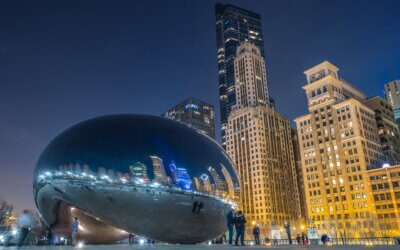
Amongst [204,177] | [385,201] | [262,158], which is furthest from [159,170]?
[262,158]

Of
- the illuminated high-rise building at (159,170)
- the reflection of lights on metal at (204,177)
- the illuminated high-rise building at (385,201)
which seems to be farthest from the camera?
the illuminated high-rise building at (385,201)

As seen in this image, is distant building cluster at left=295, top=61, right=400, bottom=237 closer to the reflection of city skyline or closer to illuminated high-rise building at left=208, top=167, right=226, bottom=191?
illuminated high-rise building at left=208, top=167, right=226, bottom=191

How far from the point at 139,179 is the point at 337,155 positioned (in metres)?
111

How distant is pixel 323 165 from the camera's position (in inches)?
4722

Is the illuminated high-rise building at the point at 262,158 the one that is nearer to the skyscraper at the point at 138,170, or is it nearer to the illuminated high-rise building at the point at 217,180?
the illuminated high-rise building at the point at 217,180

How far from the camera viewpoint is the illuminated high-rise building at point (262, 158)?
143 m

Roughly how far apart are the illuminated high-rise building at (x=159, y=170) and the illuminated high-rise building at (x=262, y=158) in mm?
125367

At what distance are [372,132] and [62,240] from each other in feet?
381

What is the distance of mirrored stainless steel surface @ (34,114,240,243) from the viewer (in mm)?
18172

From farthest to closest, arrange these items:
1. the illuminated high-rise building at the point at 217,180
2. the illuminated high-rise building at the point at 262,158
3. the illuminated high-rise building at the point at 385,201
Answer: the illuminated high-rise building at the point at 262,158, the illuminated high-rise building at the point at 385,201, the illuminated high-rise building at the point at 217,180

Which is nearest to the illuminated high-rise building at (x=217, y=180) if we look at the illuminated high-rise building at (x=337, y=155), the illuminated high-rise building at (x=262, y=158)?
the illuminated high-rise building at (x=337, y=155)

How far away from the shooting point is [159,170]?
1839 centimetres

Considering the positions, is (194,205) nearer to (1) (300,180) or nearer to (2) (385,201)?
(2) (385,201)

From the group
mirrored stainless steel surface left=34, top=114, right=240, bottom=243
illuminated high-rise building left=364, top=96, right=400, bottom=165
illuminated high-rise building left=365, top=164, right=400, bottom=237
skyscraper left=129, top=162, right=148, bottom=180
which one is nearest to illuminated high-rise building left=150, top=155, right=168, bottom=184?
mirrored stainless steel surface left=34, top=114, right=240, bottom=243
